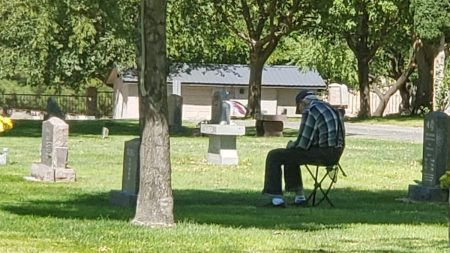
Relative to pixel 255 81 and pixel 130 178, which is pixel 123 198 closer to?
pixel 130 178

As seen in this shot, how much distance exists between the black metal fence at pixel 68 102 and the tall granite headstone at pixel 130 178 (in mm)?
55250

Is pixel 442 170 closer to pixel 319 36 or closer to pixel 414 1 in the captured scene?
pixel 414 1

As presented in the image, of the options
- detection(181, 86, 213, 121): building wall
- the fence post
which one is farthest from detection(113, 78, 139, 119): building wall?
detection(181, 86, 213, 121): building wall

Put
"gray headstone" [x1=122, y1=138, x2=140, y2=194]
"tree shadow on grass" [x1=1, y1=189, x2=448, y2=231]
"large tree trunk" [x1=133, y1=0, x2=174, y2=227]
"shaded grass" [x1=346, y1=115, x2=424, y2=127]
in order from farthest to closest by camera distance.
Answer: "shaded grass" [x1=346, y1=115, x2=424, y2=127]
"gray headstone" [x1=122, y1=138, x2=140, y2=194]
"tree shadow on grass" [x1=1, y1=189, x2=448, y2=231]
"large tree trunk" [x1=133, y1=0, x2=174, y2=227]

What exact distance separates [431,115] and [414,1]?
93.2ft

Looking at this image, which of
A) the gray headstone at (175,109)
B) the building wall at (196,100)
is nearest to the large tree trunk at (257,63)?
the gray headstone at (175,109)

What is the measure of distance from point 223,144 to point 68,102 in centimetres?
4746

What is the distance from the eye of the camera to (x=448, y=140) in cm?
1680

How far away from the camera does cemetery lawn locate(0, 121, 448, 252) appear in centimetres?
1095

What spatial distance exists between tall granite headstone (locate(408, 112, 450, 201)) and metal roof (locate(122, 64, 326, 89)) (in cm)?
4910

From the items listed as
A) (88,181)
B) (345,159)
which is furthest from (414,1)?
(88,181)

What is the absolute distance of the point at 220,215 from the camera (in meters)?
14.1

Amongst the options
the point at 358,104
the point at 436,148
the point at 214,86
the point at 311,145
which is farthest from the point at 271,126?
the point at 358,104

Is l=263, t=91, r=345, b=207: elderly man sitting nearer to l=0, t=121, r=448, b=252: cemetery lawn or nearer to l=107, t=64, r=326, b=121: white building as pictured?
l=0, t=121, r=448, b=252: cemetery lawn
